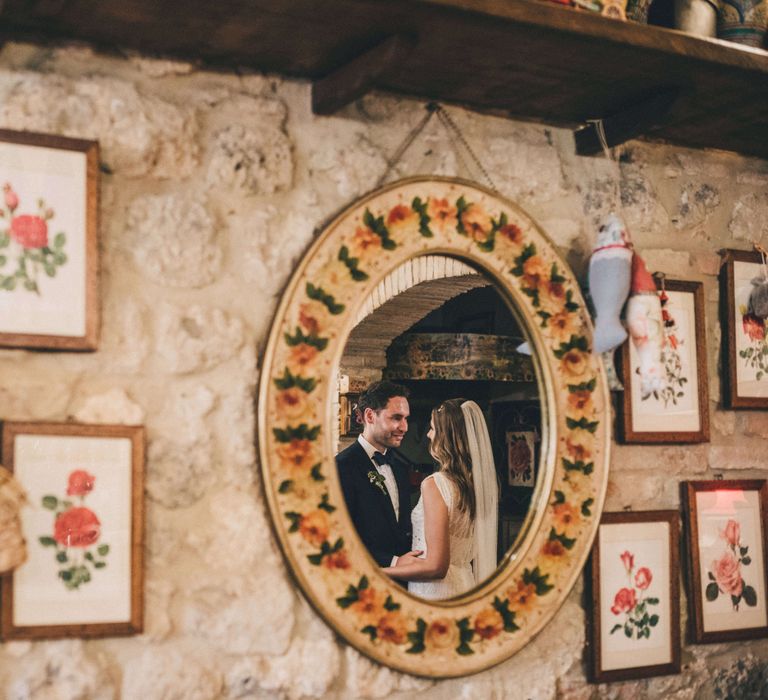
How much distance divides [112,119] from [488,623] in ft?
4.56

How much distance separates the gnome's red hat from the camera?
237 centimetres

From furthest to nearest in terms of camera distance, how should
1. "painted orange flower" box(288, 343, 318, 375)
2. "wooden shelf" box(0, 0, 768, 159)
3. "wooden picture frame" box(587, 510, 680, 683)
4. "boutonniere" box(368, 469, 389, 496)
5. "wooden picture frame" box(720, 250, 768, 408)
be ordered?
"wooden picture frame" box(720, 250, 768, 408), "boutonniere" box(368, 469, 389, 496), "wooden picture frame" box(587, 510, 680, 683), "painted orange flower" box(288, 343, 318, 375), "wooden shelf" box(0, 0, 768, 159)

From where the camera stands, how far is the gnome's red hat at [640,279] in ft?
7.78

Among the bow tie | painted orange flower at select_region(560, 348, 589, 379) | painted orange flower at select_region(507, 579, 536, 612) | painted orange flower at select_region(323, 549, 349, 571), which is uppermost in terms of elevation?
painted orange flower at select_region(560, 348, 589, 379)

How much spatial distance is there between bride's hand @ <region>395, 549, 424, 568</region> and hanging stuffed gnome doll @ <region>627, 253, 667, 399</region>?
0.75 metres

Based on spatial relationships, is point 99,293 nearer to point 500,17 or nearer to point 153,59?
point 153,59

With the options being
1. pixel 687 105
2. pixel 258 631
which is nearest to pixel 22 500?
pixel 258 631

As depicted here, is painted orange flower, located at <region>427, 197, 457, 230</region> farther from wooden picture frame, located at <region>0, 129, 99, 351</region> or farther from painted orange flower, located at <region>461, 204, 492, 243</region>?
wooden picture frame, located at <region>0, 129, 99, 351</region>

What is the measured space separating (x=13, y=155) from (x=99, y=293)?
31 cm

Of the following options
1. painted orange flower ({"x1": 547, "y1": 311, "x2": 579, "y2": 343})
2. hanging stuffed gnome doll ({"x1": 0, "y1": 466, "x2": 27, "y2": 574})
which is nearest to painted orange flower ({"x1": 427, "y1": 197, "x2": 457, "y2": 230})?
painted orange flower ({"x1": 547, "y1": 311, "x2": 579, "y2": 343})

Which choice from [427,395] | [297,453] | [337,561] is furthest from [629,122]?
[337,561]

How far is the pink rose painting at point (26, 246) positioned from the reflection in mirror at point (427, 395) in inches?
31.7

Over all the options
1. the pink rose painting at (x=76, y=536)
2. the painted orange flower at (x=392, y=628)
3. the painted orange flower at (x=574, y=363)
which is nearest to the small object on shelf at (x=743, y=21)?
the painted orange flower at (x=574, y=363)

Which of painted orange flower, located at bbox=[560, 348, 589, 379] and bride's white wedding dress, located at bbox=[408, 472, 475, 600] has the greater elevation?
painted orange flower, located at bbox=[560, 348, 589, 379]
